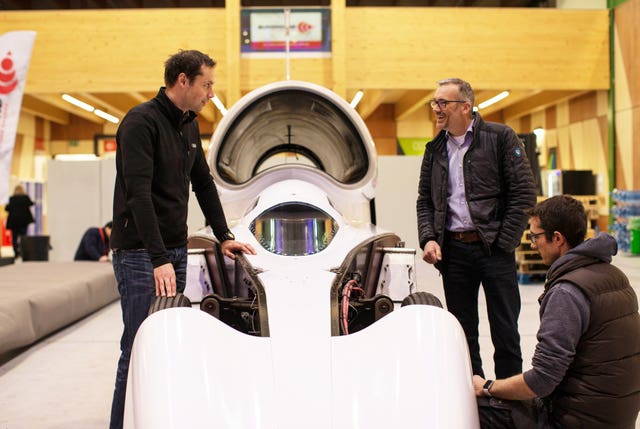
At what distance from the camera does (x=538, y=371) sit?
2.13m

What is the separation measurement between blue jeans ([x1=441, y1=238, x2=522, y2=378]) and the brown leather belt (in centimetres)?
2

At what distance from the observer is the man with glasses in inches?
127

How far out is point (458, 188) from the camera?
3.35m

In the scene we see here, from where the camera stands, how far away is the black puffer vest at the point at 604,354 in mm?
2084

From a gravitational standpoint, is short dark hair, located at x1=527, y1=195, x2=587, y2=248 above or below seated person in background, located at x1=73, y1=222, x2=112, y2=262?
above

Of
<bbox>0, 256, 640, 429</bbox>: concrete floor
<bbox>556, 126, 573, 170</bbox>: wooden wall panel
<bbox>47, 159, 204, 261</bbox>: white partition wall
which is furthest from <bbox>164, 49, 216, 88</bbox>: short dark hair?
<bbox>556, 126, 573, 170</bbox>: wooden wall panel

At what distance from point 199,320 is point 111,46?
37.8 feet

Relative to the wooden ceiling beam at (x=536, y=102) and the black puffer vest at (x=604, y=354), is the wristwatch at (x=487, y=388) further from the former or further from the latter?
the wooden ceiling beam at (x=536, y=102)

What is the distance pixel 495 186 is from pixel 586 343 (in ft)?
4.27

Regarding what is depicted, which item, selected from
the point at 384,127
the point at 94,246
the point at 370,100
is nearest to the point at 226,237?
the point at 94,246

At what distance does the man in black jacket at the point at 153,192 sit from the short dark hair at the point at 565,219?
1.49 meters

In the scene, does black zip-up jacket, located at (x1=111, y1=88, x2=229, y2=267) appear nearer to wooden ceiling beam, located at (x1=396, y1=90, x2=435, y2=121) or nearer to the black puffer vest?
the black puffer vest

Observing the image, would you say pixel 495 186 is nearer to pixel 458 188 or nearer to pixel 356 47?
pixel 458 188

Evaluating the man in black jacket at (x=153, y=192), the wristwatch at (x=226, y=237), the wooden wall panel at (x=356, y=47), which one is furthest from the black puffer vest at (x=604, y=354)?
the wooden wall panel at (x=356, y=47)
